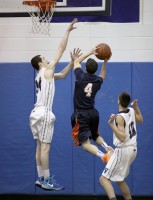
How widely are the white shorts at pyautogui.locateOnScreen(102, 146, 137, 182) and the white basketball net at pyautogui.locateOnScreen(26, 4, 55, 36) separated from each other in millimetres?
2915

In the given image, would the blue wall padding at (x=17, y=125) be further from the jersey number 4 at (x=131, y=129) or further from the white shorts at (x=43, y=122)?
the jersey number 4 at (x=131, y=129)

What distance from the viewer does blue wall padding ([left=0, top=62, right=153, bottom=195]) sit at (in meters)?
10.4

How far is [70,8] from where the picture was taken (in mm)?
10344

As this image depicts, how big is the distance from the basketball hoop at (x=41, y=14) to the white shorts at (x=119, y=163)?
9.56ft

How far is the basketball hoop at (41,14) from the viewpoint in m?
9.80

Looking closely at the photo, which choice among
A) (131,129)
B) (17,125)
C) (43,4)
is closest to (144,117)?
(131,129)

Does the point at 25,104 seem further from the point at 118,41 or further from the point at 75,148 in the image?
the point at 118,41

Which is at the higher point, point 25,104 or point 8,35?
point 8,35

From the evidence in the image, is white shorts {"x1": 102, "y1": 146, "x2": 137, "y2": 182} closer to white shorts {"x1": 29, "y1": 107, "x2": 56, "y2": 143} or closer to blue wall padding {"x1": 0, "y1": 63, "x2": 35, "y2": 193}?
white shorts {"x1": 29, "y1": 107, "x2": 56, "y2": 143}

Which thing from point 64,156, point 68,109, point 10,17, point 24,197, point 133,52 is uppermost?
point 10,17

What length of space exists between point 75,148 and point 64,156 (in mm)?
248

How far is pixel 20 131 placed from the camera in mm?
10508

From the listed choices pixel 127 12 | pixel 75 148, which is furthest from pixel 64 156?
pixel 127 12

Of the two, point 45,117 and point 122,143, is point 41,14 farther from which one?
point 122,143
